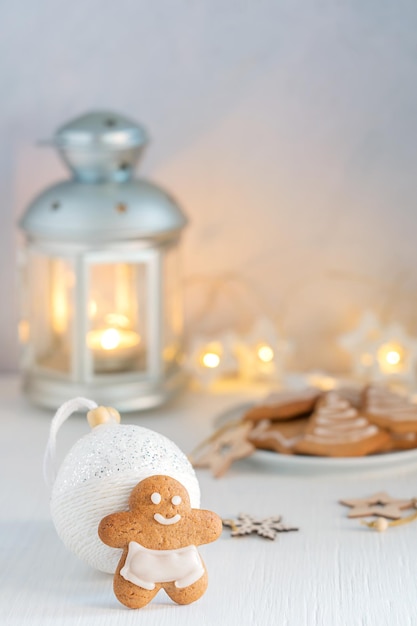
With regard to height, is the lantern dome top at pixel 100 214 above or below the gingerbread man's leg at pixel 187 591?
above

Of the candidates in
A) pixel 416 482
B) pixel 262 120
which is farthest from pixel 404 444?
pixel 262 120

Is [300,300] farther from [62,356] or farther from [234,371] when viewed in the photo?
[62,356]

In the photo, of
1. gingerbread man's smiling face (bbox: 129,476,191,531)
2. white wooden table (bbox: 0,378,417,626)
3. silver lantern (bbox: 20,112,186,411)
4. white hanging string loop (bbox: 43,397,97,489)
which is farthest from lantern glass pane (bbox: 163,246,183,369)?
gingerbread man's smiling face (bbox: 129,476,191,531)

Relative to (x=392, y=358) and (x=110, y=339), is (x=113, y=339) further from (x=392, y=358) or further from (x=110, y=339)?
(x=392, y=358)

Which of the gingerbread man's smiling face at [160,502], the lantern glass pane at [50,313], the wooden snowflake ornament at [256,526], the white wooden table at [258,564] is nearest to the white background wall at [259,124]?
the lantern glass pane at [50,313]

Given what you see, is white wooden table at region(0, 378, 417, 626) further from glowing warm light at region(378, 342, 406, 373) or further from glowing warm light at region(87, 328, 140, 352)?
glowing warm light at region(378, 342, 406, 373)

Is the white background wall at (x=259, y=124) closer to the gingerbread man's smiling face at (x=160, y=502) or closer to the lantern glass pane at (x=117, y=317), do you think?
the lantern glass pane at (x=117, y=317)
